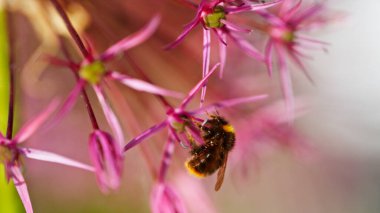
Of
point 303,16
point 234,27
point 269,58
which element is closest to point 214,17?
point 234,27

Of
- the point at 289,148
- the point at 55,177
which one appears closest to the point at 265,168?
the point at 55,177

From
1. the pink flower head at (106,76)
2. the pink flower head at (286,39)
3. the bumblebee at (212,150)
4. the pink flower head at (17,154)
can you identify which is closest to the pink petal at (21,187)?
the pink flower head at (17,154)

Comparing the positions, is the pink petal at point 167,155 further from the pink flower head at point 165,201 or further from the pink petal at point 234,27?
the pink petal at point 234,27

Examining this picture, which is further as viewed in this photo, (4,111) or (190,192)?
(190,192)

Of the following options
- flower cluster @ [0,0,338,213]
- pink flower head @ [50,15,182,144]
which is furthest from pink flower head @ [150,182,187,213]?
pink flower head @ [50,15,182,144]

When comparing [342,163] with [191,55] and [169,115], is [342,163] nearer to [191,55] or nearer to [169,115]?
[191,55]

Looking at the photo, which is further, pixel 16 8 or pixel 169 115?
pixel 16 8

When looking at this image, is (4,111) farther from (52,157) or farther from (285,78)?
(285,78)
